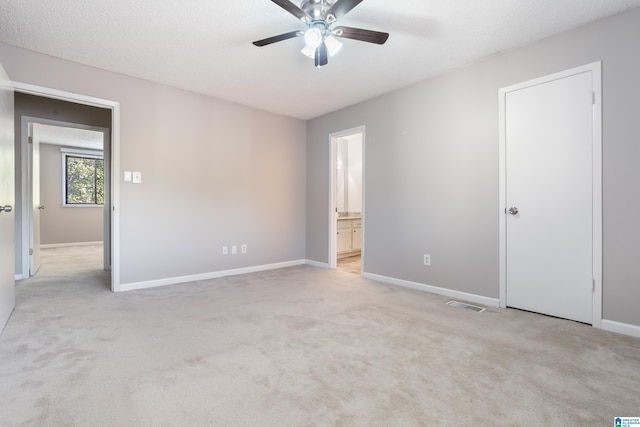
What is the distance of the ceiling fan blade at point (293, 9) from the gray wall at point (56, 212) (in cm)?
806

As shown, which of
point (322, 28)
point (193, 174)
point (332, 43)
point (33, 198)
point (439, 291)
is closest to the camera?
point (322, 28)

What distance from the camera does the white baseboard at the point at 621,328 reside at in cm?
228

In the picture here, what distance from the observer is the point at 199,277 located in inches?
162

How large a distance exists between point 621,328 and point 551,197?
3.68ft

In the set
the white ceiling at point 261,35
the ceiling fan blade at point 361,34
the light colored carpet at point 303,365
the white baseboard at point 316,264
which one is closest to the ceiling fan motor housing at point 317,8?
the ceiling fan blade at point 361,34

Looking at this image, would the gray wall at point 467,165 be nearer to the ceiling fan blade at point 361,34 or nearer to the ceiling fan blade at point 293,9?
the ceiling fan blade at point 361,34

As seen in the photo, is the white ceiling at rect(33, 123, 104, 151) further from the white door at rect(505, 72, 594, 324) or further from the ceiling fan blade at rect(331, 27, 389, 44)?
the white door at rect(505, 72, 594, 324)

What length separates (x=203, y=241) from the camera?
4.17 m

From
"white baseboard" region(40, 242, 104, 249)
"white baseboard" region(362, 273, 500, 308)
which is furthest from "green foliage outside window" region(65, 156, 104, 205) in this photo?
"white baseboard" region(362, 273, 500, 308)

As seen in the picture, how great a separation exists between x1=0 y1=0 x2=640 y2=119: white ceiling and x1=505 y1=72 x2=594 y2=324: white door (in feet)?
1.92

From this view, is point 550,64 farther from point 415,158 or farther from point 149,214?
point 149,214

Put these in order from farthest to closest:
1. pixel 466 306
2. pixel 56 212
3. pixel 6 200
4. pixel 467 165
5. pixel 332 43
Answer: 1. pixel 56 212
2. pixel 467 165
3. pixel 466 306
4. pixel 332 43
5. pixel 6 200

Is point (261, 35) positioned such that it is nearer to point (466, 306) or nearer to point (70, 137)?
point (466, 306)

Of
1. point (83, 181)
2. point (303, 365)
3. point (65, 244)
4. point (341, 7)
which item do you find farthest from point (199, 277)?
point (83, 181)
